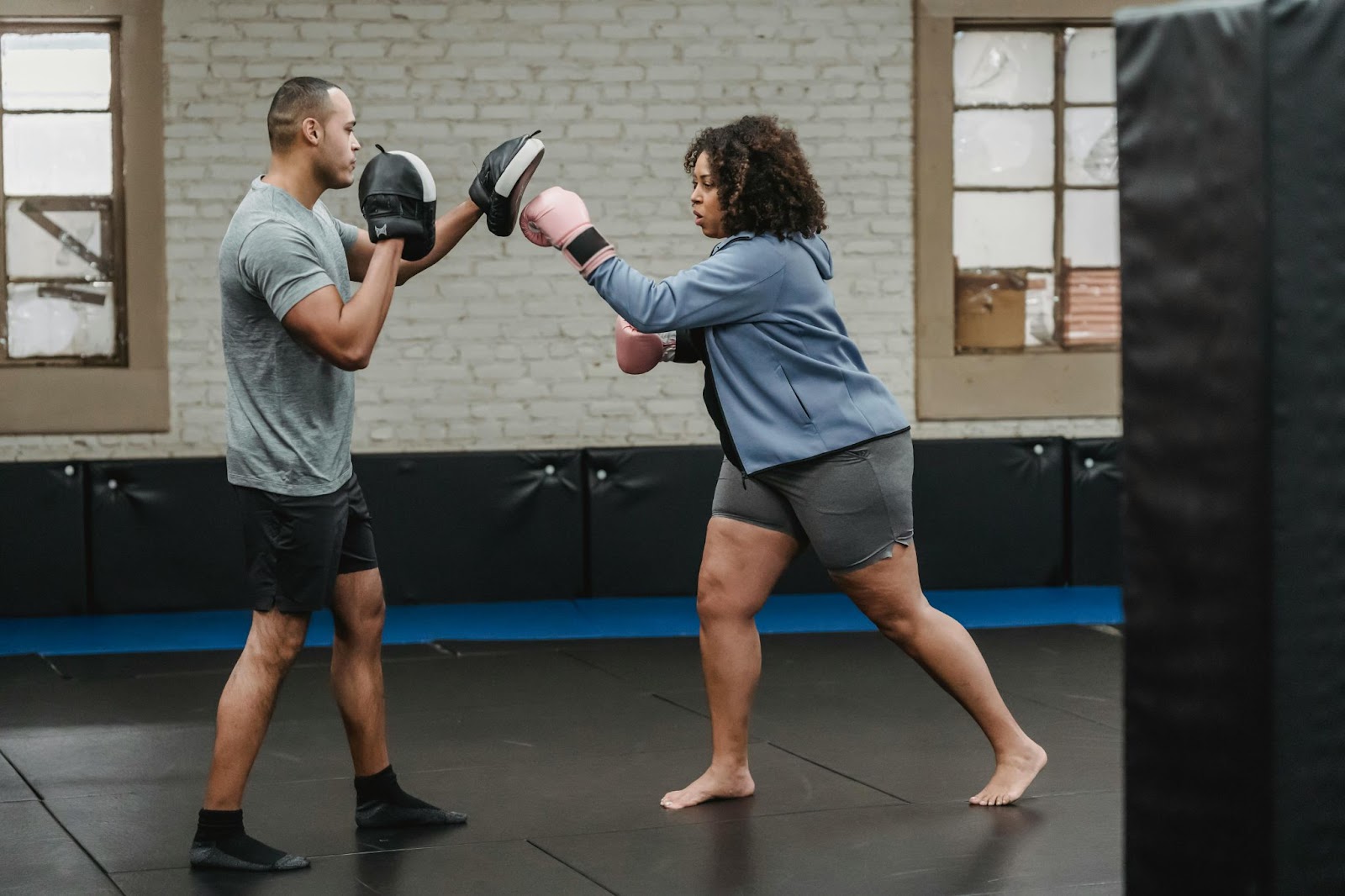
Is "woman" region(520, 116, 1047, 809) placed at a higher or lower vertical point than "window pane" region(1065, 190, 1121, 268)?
lower

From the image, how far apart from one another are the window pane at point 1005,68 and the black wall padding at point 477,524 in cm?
242

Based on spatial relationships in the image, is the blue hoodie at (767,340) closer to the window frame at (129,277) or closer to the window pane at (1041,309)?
the window frame at (129,277)

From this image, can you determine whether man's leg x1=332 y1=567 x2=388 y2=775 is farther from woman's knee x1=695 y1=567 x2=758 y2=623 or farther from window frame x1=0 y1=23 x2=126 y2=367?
window frame x1=0 y1=23 x2=126 y2=367

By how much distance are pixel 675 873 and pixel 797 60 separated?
462 cm

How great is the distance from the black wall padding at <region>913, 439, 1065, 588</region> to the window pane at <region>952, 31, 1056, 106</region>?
5.08 feet

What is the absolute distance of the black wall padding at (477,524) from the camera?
693cm

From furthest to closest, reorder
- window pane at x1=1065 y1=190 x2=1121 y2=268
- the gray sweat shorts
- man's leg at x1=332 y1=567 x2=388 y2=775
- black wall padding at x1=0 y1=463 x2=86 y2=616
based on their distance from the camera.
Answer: window pane at x1=1065 y1=190 x2=1121 y2=268
black wall padding at x1=0 y1=463 x2=86 y2=616
the gray sweat shorts
man's leg at x1=332 y1=567 x2=388 y2=775

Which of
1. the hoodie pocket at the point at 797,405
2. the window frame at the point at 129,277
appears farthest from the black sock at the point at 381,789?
the window frame at the point at 129,277

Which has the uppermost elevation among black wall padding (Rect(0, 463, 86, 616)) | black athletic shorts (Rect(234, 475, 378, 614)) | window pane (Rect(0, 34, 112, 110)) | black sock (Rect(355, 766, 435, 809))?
window pane (Rect(0, 34, 112, 110))

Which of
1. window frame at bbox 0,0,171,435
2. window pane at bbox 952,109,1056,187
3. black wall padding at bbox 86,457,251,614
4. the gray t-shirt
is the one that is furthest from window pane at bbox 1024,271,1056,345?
the gray t-shirt

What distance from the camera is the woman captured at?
3732 millimetres

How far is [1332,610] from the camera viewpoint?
80.7 inches

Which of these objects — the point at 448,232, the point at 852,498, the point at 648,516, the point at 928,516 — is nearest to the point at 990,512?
the point at 928,516

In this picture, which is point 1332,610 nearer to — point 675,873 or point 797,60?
point 675,873
